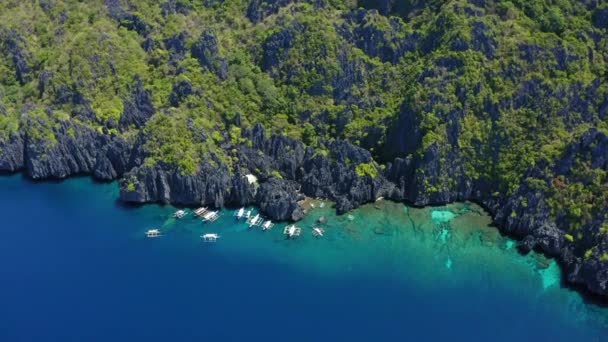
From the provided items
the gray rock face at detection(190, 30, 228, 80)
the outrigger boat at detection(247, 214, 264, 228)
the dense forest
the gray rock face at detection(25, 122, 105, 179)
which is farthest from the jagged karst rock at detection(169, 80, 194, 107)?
the outrigger boat at detection(247, 214, 264, 228)

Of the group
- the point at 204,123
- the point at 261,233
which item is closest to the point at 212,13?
the point at 204,123

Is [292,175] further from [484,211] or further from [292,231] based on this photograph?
[484,211]

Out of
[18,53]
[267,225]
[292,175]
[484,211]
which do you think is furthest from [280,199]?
[18,53]

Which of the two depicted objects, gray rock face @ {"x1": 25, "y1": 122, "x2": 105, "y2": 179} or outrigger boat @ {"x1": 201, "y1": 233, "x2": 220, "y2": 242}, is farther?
gray rock face @ {"x1": 25, "y1": 122, "x2": 105, "y2": 179}

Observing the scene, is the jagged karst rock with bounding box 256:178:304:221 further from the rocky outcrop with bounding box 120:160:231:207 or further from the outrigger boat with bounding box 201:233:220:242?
the outrigger boat with bounding box 201:233:220:242

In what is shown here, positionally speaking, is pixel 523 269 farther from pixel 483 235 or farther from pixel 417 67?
pixel 417 67

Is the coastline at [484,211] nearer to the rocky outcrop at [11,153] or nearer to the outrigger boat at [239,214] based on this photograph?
the rocky outcrop at [11,153]
